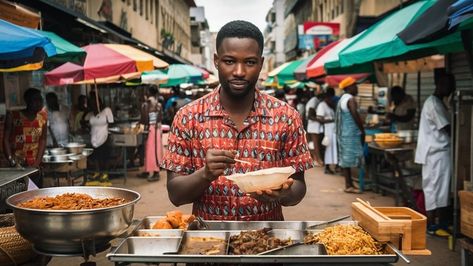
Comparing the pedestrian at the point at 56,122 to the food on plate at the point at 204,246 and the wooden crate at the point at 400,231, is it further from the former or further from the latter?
the wooden crate at the point at 400,231

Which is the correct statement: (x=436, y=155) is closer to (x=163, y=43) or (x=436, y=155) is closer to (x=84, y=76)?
(x=84, y=76)

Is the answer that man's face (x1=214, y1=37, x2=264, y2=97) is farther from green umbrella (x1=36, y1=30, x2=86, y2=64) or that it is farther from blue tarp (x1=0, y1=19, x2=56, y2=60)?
green umbrella (x1=36, y1=30, x2=86, y2=64)

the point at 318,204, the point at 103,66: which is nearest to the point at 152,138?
the point at 103,66

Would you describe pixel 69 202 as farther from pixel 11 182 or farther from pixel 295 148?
pixel 11 182

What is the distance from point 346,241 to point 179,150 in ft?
3.29

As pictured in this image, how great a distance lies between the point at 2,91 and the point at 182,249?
336 inches

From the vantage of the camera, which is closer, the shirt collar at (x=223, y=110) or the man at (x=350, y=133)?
the shirt collar at (x=223, y=110)

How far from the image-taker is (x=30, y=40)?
4867mm

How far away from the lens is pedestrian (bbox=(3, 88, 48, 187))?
7094 millimetres

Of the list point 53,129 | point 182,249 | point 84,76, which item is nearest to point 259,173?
point 182,249

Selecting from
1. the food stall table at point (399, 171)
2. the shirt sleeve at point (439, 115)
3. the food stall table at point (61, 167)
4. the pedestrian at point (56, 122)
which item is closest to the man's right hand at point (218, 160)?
the shirt sleeve at point (439, 115)

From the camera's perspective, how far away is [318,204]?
30.3ft

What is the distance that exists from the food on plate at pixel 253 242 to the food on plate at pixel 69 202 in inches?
28.9

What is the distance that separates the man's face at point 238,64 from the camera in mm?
2484
